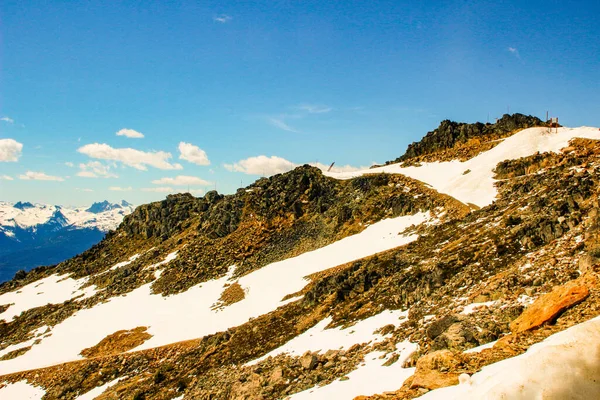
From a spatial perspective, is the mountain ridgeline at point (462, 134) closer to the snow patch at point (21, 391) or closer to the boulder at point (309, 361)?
the boulder at point (309, 361)

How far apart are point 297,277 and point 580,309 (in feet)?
131

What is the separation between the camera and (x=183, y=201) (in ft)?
363

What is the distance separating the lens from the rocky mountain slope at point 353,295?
1378 centimetres

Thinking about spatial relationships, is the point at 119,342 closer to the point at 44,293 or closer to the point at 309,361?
the point at 309,361

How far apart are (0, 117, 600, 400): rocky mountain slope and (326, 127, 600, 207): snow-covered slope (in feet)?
1.28

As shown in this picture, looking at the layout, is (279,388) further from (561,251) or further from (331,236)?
(331,236)

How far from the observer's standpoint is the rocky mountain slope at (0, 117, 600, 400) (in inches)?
543

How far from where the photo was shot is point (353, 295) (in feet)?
114

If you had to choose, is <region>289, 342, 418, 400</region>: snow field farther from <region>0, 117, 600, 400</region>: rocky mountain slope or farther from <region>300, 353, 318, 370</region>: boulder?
<region>300, 353, 318, 370</region>: boulder

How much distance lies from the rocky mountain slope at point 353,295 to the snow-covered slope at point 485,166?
15.3 inches

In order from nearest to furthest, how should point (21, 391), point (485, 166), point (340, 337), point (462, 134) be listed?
1. point (340, 337)
2. point (21, 391)
3. point (485, 166)
4. point (462, 134)

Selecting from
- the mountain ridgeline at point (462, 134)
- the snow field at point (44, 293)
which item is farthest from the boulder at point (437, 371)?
the snow field at point (44, 293)

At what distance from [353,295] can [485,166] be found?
39.9m

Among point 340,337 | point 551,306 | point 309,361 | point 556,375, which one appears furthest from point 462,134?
point 556,375
